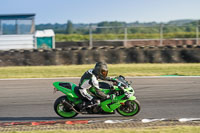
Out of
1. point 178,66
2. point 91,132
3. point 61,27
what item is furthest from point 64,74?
point 61,27

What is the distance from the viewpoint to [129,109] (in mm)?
7238

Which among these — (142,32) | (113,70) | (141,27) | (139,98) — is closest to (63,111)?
(139,98)

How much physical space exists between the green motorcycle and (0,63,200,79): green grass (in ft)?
22.0

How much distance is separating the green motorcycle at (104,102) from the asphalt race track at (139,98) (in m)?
0.17

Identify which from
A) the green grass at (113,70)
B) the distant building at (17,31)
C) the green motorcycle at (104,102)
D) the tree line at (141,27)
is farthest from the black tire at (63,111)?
the distant building at (17,31)

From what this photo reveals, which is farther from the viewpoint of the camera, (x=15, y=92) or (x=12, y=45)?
(x=12, y=45)

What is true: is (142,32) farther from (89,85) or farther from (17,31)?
(89,85)

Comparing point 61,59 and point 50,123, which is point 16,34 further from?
point 50,123

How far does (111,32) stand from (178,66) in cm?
967

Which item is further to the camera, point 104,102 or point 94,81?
point 104,102

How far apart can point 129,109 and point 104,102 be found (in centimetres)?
54

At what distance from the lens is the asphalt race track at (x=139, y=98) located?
757 cm

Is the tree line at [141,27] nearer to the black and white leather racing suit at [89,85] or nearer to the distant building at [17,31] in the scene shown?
the distant building at [17,31]

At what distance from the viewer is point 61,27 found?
31906 millimetres
